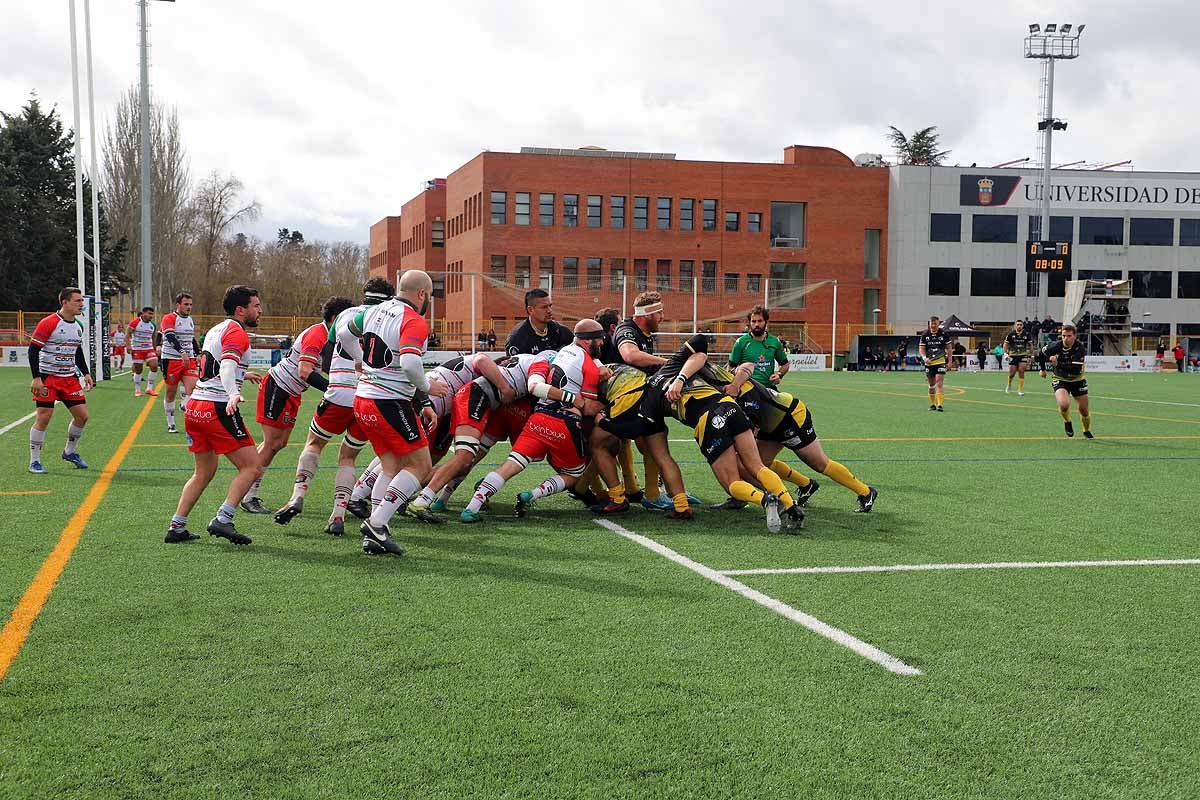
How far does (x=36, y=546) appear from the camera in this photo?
23.7 feet

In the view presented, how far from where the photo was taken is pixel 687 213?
6725 cm

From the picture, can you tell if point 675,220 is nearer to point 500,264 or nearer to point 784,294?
point 500,264

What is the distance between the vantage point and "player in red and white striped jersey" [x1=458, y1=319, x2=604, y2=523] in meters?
8.28

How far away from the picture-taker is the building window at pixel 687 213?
6712cm

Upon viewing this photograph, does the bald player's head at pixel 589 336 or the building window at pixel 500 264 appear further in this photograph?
the building window at pixel 500 264

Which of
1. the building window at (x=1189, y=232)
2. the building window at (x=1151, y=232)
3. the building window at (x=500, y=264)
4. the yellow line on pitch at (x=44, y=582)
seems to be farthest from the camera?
the building window at (x=1189, y=232)

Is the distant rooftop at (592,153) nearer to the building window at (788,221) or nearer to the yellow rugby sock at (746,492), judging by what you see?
the building window at (788,221)

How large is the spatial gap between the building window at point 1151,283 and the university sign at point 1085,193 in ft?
13.9

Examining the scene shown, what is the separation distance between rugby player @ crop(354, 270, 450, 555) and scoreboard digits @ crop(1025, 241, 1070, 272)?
47864mm

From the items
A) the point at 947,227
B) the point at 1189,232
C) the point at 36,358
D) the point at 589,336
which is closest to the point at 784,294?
the point at 947,227

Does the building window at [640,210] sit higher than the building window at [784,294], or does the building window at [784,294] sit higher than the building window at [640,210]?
the building window at [640,210]

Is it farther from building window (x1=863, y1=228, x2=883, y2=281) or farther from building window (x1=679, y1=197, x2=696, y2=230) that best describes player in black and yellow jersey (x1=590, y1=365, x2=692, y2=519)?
building window (x1=863, y1=228, x2=883, y2=281)

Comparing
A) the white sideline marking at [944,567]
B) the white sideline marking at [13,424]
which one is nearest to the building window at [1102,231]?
the white sideline marking at [13,424]

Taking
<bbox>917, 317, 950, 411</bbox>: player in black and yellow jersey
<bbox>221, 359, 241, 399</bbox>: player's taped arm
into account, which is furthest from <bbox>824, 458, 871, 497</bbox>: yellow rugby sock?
<bbox>917, 317, 950, 411</bbox>: player in black and yellow jersey
